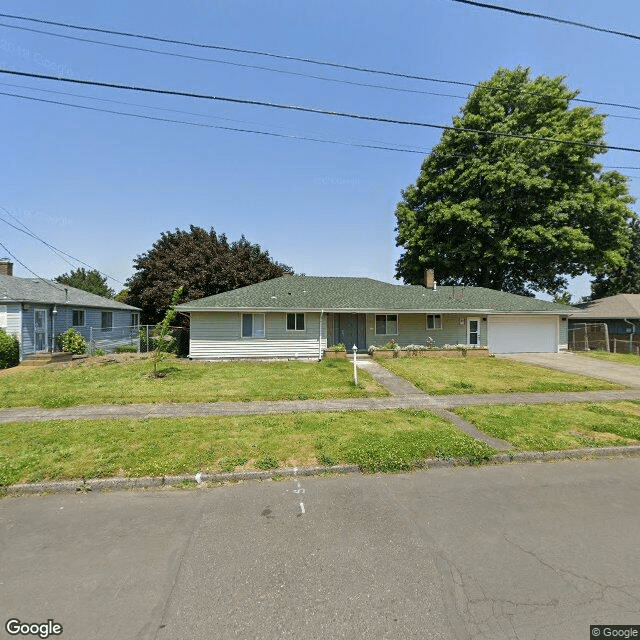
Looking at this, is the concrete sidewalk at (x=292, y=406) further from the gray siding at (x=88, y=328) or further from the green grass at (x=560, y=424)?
the gray siding at (x=88, y=328)

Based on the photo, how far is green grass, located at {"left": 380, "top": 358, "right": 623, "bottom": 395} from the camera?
10.9 meters

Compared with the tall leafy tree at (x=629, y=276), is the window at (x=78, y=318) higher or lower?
lower

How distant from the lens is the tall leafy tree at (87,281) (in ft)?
157

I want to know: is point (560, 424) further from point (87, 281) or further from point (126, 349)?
point (87, 281)

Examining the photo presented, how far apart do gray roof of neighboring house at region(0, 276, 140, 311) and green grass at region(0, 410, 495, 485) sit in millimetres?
14188

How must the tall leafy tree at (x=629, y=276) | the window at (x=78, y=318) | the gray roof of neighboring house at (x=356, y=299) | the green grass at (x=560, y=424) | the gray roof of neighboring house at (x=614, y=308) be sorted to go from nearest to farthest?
1. the green grass at (x=560, y=424)
2. the gray roof of neighboring house at (x=356, y=299)
3. the window at (x=78, y=318)
4. the gray roof of neighboring house at (x=614, y=308)
5. the tall leafy tree at (x=629, y=276)

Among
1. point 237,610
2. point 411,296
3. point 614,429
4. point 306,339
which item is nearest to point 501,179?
point 411,296

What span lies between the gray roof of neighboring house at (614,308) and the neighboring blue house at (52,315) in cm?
3353

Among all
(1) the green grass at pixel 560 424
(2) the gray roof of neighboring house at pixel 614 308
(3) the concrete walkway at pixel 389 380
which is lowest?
(1) the green grass at pixel 560 424

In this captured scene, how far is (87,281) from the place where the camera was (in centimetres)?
4941

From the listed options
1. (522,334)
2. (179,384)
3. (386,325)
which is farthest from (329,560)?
(522,334)

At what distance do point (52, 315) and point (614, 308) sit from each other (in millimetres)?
39872

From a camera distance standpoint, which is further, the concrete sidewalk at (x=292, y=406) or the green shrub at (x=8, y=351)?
the green shrub at (x=8, y=351)

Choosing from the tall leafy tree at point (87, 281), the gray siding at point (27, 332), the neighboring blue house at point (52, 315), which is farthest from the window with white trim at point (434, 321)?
the tall leafy tree at point (87, 281)
